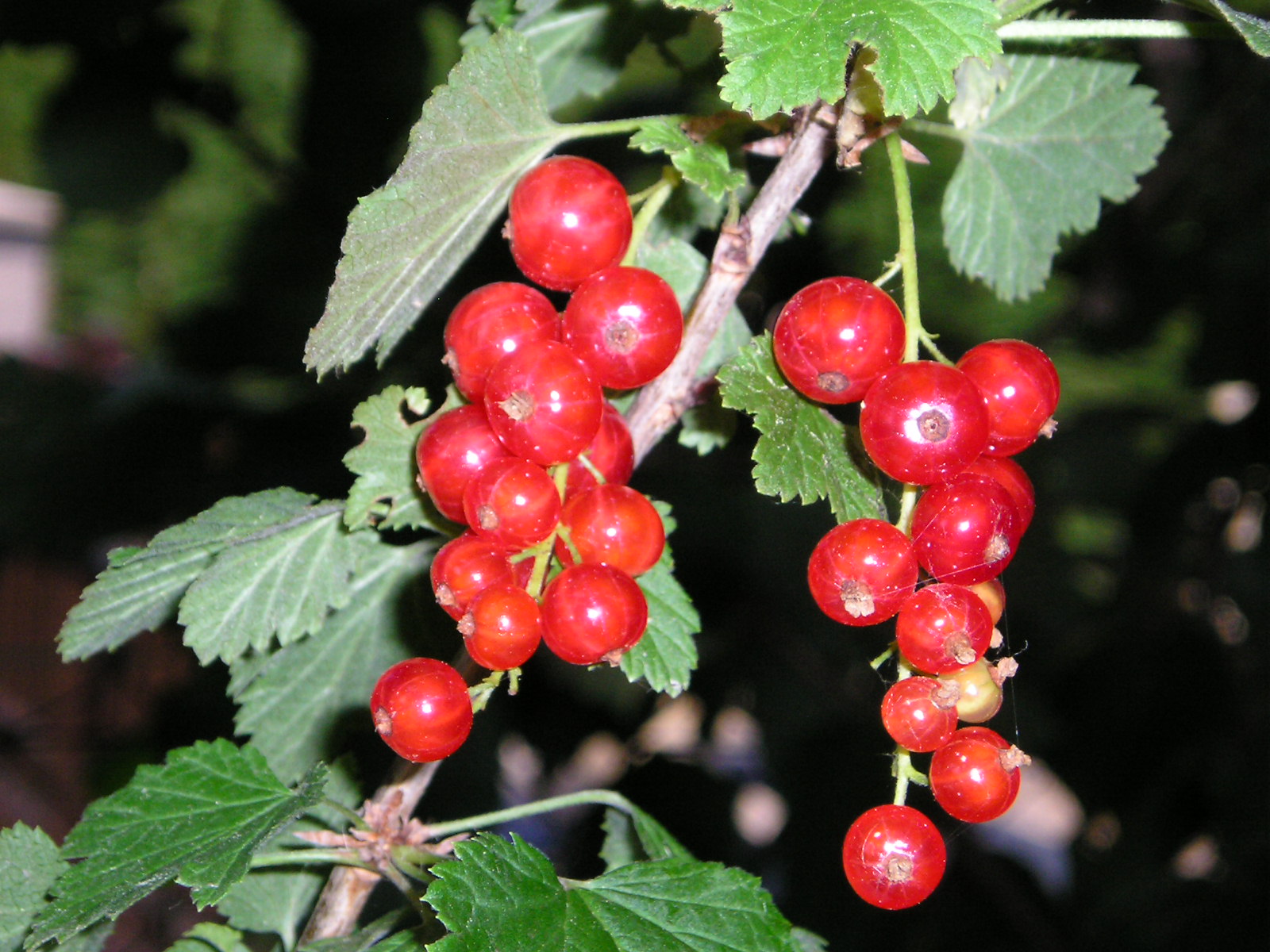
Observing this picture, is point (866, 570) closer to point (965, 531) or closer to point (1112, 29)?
point (965, 531)

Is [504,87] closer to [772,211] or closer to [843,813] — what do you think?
[772,211]

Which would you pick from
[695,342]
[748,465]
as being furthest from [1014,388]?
[748,465]

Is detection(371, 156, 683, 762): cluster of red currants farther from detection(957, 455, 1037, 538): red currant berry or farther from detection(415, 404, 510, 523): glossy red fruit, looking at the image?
detection(957, 455, 1037, 538): red currant berry

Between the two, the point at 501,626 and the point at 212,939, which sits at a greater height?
the point at 501,626

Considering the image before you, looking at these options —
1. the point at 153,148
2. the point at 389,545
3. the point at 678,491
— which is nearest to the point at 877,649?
the point at 678,491

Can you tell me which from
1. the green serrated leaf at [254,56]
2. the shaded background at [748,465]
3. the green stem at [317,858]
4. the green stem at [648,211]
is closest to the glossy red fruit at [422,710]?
the green stem at [317,858]

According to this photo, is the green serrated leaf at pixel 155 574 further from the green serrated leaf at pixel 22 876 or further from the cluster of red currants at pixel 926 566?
the cluster of red currants at pixel 926 566
